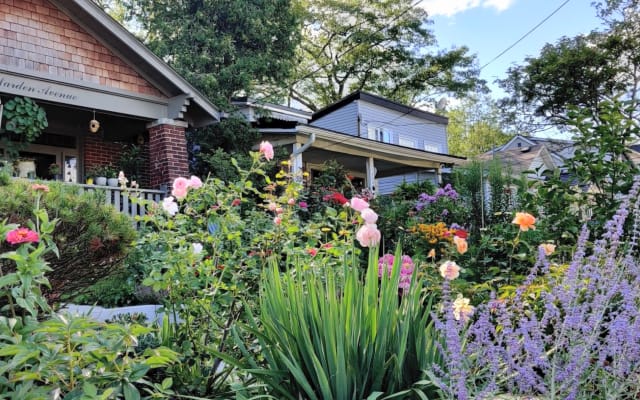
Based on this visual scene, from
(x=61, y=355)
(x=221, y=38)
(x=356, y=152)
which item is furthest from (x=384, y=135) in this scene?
(x=61, y=355)

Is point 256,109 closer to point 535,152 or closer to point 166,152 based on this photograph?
point 166,152

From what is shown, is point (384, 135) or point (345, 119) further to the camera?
point (384, 135)

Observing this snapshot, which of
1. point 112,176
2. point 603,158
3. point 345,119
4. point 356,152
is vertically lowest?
point 603,158

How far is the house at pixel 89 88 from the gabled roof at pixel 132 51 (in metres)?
0.02

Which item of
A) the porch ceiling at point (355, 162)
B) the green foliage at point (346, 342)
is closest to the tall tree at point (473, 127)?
the porch ceiling at point (355, 162)

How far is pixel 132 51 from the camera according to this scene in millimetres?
8977

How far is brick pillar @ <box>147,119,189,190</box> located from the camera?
30.4 ft

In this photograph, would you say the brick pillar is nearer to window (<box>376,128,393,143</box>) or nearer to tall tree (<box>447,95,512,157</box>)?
window (<box>376,128,393,143</box>)

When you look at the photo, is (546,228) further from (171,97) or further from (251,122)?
(251,122)

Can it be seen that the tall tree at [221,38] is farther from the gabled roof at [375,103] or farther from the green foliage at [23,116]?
the green foliage at [23,116]

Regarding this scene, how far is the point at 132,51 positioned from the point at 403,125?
1388 cm

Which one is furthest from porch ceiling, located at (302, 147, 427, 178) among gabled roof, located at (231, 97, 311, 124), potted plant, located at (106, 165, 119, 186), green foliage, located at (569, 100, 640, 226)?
green foliage, located at (569, 100, 640, 226)

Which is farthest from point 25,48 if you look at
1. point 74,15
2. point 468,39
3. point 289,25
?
point 468,39

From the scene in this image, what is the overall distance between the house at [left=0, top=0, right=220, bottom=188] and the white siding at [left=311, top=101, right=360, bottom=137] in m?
9.78
